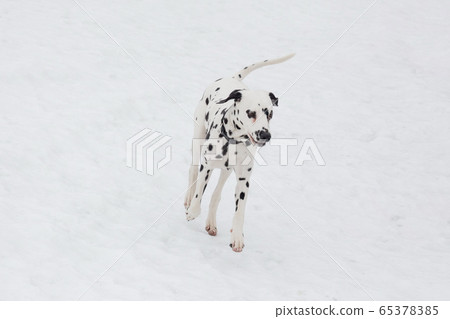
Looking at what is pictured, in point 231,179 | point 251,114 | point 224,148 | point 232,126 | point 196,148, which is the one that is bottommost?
point 231,179

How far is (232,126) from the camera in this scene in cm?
676

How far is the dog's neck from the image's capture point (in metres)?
6.65

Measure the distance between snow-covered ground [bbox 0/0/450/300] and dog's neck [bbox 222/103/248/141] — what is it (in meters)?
1.43

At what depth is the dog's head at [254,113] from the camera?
20.6 feet

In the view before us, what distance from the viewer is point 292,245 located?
7902mm

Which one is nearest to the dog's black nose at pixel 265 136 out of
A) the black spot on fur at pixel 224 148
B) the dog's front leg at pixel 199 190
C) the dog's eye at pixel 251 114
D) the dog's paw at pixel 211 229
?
the dog's eye at pixel 251 114

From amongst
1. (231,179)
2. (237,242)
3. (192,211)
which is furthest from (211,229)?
(231,179)

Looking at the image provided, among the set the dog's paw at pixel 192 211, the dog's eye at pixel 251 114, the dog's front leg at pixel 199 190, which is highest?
the dog's eye at pixel 251 114

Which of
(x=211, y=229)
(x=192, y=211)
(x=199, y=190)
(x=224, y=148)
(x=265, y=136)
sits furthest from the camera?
(x=211, y=229)

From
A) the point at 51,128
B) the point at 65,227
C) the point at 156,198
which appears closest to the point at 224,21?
the point at 51,128

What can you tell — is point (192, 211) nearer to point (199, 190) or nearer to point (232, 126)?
point (199, 190)

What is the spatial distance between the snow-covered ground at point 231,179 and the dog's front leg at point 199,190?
15.5 inches

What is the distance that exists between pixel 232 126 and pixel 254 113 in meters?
0.44

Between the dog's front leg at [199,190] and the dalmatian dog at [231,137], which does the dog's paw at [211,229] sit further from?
the dog's front leg at [199,190]
